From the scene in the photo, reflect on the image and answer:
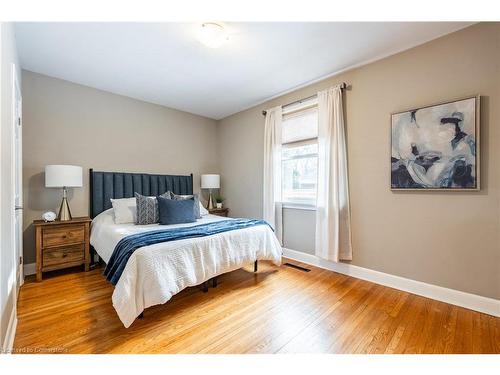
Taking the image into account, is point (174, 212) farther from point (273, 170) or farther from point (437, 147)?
point (437, 147)

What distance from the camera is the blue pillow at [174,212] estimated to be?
9.41 feet

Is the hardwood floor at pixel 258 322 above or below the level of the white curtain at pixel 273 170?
below

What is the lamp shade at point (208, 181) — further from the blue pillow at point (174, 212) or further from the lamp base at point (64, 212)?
the lamp base at point (64, 212)

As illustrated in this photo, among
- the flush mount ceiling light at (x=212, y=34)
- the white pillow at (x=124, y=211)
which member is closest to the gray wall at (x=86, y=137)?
the white pillow at (x=124, y=211)

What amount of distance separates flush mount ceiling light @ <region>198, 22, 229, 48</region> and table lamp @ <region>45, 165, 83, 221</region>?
2207 millimetres

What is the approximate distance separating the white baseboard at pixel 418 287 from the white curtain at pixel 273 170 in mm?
774

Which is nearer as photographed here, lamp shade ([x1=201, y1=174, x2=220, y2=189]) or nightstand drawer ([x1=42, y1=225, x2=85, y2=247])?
nightstand drawer ([x1=42, y1=225, x2=85, y2=247])

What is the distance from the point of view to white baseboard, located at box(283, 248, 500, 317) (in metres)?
1.94

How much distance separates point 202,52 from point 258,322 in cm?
269

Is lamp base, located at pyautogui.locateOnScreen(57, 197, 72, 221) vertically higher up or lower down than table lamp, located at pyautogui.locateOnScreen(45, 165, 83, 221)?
lower down

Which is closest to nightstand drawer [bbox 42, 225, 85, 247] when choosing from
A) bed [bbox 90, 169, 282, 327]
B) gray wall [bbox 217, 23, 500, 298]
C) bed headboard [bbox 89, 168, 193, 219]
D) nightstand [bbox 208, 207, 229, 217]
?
bed [bbox 90, 169, 282, 327]

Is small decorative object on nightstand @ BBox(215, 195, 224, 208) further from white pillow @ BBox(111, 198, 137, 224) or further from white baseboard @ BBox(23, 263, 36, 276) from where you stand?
white baseboard @ BBox(23, 263, 36, 276)

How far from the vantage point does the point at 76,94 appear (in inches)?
123
